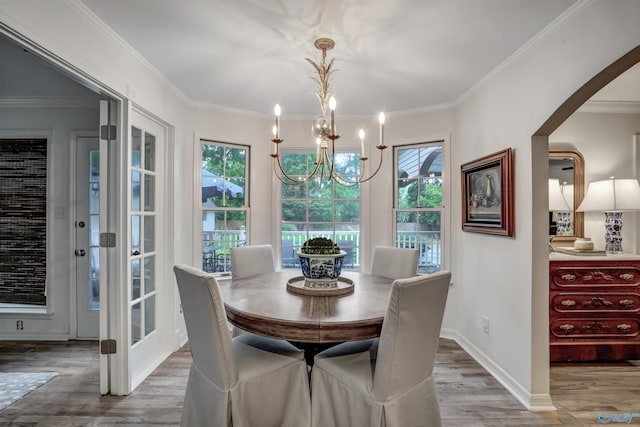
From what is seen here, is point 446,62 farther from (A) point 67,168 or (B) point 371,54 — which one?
(A) point 67,168

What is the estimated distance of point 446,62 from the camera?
2568 millimetres

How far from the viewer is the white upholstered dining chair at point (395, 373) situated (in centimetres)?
154

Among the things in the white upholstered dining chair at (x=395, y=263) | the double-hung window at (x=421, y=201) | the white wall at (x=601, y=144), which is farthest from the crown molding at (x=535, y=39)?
the white upholstered dining chair at (x=395, y=263)

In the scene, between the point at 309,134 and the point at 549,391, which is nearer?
the point at 549,391

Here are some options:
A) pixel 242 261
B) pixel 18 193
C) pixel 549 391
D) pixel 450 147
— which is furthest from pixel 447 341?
pixel 18 193

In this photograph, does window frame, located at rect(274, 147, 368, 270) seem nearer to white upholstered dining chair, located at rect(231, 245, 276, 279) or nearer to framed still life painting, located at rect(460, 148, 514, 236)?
white upholstered dining chair, located at rect(231, 245, 276, 279)

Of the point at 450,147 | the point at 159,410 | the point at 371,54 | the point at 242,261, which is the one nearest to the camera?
the point at 159,410

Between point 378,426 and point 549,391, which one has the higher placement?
point 378,426

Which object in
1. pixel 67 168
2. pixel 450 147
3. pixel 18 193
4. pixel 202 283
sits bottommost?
pixel 202 283

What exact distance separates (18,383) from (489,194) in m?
3.90

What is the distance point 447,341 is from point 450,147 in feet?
6.50

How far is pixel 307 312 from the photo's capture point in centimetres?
178

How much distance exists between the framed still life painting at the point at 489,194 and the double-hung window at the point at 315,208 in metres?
1.23

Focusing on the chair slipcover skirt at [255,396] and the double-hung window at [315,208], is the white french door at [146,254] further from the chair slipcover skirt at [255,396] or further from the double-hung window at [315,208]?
the double-hung window at [315,208]
